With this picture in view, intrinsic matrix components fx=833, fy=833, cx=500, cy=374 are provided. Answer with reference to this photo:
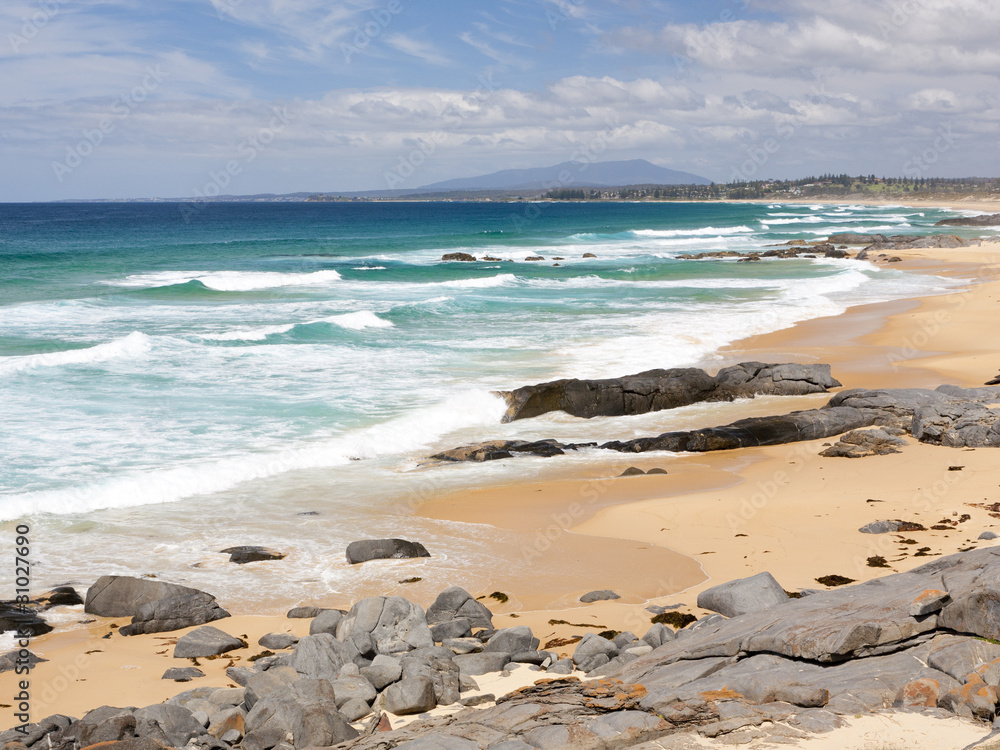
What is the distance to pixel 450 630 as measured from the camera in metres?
7.62

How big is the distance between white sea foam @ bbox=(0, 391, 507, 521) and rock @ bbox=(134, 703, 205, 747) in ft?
22.5

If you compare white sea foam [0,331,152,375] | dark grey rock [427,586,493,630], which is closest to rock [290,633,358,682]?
dark grey rock [427,586,493,630]

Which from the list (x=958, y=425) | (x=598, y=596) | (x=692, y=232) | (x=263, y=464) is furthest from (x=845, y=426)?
(x=692, y=232)

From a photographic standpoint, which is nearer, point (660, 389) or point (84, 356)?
point (660, 389)

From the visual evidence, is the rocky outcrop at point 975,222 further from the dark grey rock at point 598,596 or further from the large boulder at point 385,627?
the large boulder at point 385,627

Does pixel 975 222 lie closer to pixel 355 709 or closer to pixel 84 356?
pixel 84 356

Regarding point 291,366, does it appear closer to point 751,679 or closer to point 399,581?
point 399,581

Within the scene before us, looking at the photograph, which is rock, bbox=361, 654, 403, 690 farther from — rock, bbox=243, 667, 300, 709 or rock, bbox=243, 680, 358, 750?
rock, bbox=243, 667, 300, 709

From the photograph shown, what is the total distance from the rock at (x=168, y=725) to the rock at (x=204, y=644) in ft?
5.11


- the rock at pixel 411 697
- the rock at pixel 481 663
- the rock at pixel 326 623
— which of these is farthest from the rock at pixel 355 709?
the rock at pixel 326 623

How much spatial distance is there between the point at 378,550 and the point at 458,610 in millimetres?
1996

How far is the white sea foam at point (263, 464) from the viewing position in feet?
39.5

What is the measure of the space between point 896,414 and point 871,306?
59.1 ft

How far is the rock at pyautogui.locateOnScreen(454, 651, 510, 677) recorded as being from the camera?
265 inches
